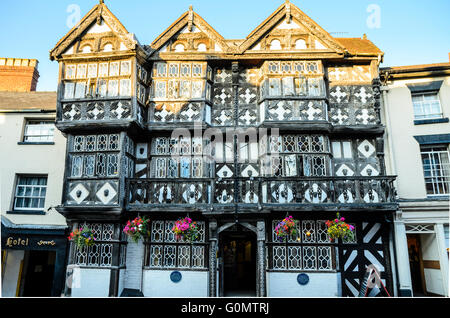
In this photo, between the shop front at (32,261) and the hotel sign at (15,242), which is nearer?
the shop front at (32,261)

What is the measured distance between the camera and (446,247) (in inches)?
437

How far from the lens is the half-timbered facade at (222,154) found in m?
10.9

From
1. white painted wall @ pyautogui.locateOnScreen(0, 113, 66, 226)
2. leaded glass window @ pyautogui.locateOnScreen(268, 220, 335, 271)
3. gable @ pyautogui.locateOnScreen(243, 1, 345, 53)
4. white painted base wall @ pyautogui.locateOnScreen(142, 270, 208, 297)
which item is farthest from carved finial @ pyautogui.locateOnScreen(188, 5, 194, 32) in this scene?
white painted base wall @ pyautogui.locateOnScreen(142, 270, 208, 297)

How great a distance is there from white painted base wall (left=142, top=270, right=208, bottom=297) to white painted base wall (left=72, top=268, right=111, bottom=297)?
128 cm

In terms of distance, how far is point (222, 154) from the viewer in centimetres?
1226

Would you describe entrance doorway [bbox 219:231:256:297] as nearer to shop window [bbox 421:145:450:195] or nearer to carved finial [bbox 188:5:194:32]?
shop window [bbox 421:145:450:195]

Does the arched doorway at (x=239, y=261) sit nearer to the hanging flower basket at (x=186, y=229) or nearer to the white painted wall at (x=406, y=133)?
the hanging flower basket at (x=186, y=229)

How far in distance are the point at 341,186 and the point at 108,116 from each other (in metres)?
8.47

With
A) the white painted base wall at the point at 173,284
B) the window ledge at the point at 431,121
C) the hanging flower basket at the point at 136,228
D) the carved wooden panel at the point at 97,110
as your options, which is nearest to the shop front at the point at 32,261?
the hanging flower basket at the point at 136,228

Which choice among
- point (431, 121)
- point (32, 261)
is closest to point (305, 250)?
point (431, 121)

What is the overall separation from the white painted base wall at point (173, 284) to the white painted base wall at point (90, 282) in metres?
1.28

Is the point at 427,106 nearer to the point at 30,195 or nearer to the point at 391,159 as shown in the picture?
the point at 391,159
